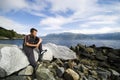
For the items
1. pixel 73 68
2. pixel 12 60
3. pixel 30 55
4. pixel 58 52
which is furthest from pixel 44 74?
pixel 58 52

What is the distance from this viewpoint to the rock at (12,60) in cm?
1146

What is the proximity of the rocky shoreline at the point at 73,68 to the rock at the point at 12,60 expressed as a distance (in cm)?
18

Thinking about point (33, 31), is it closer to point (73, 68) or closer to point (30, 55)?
point (30, 55)

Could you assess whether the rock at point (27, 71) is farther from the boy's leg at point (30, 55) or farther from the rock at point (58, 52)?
the rock at point (58, 52)

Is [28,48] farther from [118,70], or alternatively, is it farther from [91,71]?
[118,70]

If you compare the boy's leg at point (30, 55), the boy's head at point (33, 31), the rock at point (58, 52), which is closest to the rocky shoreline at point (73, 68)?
the rock at point (58, 52)

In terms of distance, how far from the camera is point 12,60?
11.9 metres

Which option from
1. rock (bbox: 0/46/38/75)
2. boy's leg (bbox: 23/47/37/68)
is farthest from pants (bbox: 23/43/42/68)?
rock (bbox: 0/46/38/75)

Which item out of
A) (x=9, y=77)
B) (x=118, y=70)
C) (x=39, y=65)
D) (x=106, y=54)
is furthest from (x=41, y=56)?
(x=106, y=54)

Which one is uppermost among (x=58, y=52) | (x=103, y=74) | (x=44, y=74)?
(x=58, y=52)

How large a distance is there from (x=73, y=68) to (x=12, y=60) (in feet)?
14.4

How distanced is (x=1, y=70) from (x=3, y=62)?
1.60ft

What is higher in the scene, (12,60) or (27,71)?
(12,60)

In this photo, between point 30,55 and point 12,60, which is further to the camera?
point 30,55
